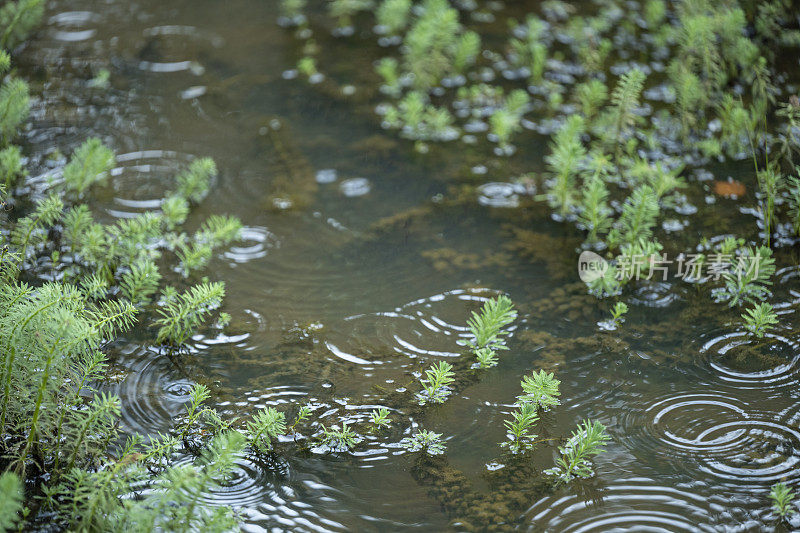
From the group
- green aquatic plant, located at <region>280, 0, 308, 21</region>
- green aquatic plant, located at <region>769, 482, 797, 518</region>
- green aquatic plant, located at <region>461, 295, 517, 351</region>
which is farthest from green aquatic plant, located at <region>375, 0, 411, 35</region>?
green aquatic plant, located at <region>769, 482, 797, 518</region>

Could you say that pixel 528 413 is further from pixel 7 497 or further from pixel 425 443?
pixel 7 497

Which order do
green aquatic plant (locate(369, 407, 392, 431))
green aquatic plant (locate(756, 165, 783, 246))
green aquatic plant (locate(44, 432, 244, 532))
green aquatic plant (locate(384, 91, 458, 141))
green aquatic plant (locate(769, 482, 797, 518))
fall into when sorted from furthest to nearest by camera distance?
green aquatic plant (locate(384, 91, 458, 141)) < green aquatic plant (locate(756, 165, 783, 246)) < green aquatic plant (locate(369, 407, 392, 431)) < green aquatic plant (locate(769, 482, 797, 518)) < green aquatic plant (locate(44, 432, 244, 532))

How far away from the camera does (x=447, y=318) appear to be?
13.1 ft

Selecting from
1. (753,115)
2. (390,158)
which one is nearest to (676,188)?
(753,115)

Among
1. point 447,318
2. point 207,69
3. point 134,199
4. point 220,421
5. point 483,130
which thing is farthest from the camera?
point 207,69

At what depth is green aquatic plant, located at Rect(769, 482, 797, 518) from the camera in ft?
9.59

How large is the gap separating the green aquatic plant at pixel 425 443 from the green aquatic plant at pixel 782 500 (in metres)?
1.41

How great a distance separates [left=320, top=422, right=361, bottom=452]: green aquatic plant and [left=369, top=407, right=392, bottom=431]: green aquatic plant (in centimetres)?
12

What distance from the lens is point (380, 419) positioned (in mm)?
3361

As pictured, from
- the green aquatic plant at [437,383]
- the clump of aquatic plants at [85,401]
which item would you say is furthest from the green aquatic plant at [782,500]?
the clump of aquatic plants at [85,401]

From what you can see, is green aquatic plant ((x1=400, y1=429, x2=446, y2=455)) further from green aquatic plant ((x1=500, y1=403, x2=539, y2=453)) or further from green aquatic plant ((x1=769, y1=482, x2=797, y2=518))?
green aquatic plant ((x1=769, y1=482, x2=797, y2=518))

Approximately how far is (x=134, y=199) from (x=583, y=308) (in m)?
2.97

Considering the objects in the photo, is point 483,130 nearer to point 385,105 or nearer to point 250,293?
point 385,105

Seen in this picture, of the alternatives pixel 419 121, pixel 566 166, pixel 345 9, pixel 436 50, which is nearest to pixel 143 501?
pixel 566 166
